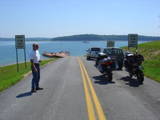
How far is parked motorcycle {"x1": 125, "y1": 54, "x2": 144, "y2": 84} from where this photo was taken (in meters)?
13.4

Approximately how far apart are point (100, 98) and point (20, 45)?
18401 mm

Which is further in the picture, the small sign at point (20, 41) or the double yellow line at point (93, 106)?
the small sign at point (20, 41)

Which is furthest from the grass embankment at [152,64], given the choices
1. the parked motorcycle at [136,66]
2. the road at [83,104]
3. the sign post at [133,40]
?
the road at [83,104]

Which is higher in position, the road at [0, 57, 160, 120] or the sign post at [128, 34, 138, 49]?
the sign post at [128, 34, 138, 49]

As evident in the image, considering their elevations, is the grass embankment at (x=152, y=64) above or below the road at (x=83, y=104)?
below

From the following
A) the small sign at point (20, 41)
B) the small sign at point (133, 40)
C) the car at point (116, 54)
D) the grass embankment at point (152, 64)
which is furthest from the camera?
the small sign at point (133, 40)

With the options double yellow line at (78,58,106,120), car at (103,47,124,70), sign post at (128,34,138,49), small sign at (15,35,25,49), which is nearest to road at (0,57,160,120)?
double yellow line at (78,58,106,120)

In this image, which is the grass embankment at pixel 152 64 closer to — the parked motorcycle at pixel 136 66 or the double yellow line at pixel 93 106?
the parked motorcycle at pixel 136 66

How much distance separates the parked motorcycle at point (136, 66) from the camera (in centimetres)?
1342

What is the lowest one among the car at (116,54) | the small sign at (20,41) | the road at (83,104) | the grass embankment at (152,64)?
the grass embankment at (152,64)

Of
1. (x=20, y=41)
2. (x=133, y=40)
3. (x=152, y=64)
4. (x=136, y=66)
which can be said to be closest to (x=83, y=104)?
(x=136, y=66)

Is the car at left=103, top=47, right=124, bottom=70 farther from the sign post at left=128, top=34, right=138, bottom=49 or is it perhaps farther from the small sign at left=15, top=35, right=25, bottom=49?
the small sign at left=15, top=35, right=25, bottom=49

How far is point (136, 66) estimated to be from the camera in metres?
13.9

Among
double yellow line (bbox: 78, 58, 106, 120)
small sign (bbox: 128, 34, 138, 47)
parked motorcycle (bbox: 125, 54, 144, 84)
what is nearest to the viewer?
double yellow line (bbox: 78, 58, 106, 120)
